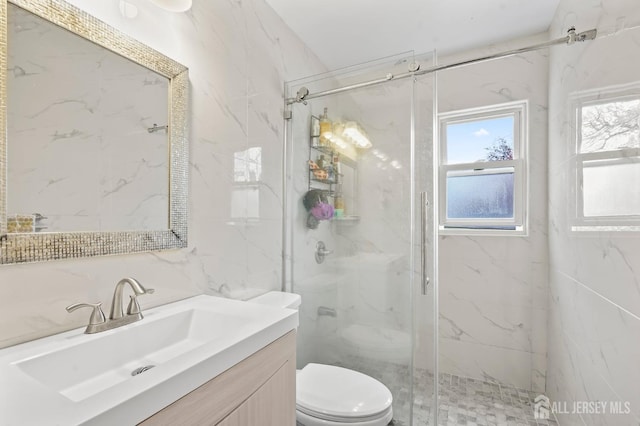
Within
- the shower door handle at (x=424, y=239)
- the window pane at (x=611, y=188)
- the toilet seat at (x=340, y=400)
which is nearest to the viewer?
the window pane at (x=611, y=188)

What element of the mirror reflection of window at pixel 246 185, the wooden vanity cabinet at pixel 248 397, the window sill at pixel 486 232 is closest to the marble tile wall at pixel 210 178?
the mirror reflection of window at pixel 246 185

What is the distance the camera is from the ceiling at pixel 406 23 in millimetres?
1877

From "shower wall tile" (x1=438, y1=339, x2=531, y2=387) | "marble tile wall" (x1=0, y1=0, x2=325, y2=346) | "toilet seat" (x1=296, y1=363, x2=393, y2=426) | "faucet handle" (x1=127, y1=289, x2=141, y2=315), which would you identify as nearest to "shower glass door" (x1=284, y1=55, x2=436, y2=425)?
"marble tile wall" (x1=0, y1=0, x2=325, y2=346)

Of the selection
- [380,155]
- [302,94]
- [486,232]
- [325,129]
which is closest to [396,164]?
[380,155]

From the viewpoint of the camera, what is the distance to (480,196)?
256 cm

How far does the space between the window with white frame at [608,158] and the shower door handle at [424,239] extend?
2.32 feet

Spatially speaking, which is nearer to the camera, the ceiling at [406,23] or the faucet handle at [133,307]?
the faucet handle at [133,307]

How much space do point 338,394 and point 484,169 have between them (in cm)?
203

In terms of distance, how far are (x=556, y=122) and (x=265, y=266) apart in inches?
79.4

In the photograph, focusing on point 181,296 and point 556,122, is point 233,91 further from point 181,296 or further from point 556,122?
point 556,122

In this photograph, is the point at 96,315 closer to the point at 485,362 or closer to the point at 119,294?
the point at 119,294

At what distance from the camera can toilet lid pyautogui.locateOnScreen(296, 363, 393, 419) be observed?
1.35m

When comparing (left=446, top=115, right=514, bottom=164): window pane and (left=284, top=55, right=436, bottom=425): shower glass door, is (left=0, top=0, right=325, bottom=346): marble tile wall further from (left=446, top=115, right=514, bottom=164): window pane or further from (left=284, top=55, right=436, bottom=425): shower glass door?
(left=446, top=115, right=514, bottom=164): window pane

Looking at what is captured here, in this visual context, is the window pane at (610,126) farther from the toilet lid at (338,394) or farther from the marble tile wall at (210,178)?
the marble tile wall at (210,178)
